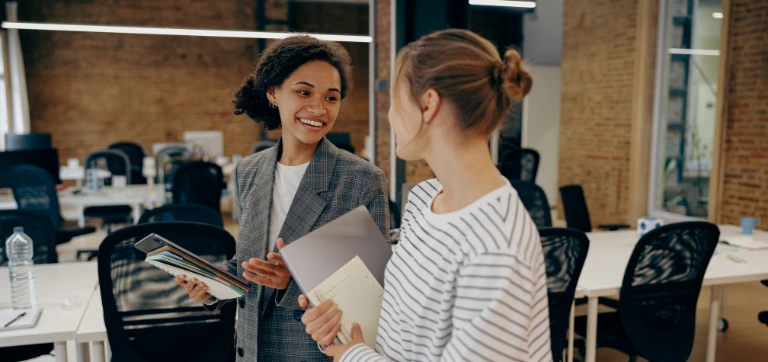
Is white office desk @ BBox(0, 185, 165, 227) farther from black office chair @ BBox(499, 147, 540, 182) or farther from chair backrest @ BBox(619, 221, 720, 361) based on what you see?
chair backrest @ BBox(619, 221, 720, 361)

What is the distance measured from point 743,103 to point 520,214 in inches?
226

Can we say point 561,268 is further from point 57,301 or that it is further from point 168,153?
point 168,153

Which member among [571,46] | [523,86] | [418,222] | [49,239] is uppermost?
[571,46]

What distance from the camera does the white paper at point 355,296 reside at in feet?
3.57

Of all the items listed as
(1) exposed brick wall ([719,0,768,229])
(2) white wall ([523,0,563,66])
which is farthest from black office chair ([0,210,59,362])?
(2) white wall ([523,0,563,66])

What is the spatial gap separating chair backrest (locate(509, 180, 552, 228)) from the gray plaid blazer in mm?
2270

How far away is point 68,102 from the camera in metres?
9.35

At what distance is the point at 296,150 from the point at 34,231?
6.28 ft

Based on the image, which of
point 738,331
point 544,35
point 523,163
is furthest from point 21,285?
point 544,35

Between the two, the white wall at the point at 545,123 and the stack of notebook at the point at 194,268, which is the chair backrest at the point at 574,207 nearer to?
the stack of notebook at the point at 194,268

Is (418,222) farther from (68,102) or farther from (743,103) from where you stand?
(68,102)

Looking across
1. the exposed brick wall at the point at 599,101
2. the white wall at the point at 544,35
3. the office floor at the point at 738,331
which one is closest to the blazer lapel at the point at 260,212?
the office floor at the point at 738,331

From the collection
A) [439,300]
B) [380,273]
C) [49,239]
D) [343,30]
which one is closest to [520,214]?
[439,300]

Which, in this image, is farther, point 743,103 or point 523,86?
point 743,103
